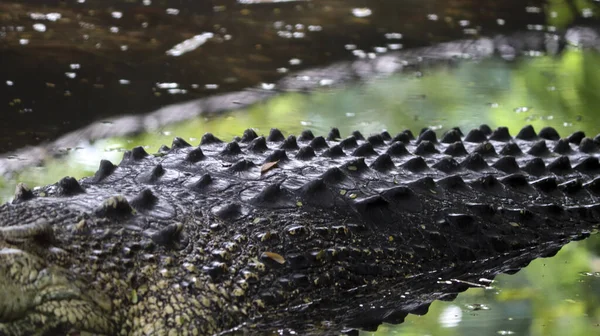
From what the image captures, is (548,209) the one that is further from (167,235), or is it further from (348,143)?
(167,235)

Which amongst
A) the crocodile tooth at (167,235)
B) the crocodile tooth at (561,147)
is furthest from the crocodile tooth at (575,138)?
the crocodile tooth at (167,235)

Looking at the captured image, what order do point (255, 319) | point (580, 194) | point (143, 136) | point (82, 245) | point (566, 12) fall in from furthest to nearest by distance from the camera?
point (566, 12) < point (143, 136) < point (580, 194) < point (255, 319) < point (82, 245)

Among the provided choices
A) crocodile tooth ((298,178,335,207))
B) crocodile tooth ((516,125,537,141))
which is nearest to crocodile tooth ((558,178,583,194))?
crocodile tooth ((516,125,537,141))

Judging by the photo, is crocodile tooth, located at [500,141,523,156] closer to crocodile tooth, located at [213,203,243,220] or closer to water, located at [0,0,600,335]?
water, located at [0,0,600,335]

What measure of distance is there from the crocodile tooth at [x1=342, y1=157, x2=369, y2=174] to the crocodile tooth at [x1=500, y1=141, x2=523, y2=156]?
0.95 metres

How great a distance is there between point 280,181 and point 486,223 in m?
0.97

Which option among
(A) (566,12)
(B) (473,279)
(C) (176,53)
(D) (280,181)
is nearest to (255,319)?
(D) (280,181)

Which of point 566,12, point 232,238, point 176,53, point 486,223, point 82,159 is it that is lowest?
point 566,12

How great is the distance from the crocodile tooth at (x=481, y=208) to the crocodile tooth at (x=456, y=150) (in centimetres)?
42

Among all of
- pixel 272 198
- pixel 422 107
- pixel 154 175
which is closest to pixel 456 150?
pixel 272 198

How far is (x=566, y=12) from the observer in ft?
33.2

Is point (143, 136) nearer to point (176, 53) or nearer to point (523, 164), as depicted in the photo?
point (176, 53)

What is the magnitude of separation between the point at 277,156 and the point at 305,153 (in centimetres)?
14

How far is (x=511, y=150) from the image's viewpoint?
4.30 m
